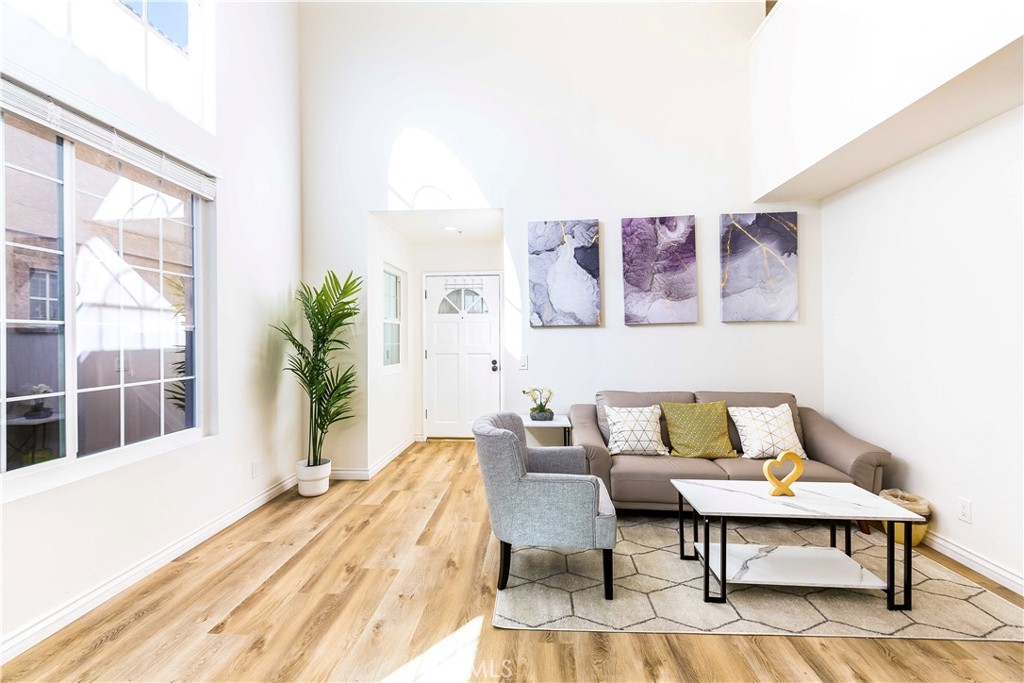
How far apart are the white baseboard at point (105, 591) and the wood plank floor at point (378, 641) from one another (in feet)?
0.13

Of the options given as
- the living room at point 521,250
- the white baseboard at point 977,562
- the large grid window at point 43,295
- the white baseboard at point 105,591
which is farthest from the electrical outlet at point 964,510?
the large grid window at point 43,295

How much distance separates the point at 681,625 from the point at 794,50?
11.9 ft

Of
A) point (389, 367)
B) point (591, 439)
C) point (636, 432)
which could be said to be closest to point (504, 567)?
point (591, 439)

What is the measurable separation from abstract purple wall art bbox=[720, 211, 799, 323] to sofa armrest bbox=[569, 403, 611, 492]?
1364 mm

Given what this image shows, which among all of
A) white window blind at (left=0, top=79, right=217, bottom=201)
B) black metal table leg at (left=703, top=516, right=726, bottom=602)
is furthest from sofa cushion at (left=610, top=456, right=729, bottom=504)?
white window blind at (left=0, top=79, right=217, bottom=201)

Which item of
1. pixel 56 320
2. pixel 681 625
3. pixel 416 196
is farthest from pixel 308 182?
pixel 681 625

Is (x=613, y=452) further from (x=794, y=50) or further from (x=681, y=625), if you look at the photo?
(x=794, y=50)

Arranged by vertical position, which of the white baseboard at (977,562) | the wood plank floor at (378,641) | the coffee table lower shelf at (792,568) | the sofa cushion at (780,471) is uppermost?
the sofa cushion at (780,471)

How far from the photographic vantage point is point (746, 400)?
11.1 ft

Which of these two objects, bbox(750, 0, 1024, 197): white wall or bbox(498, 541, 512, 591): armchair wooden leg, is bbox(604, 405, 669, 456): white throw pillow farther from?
bbox(750, 0, 1024, 197): white wall

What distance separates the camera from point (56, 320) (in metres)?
1.98

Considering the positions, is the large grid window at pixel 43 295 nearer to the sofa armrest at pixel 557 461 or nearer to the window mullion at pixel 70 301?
the window mullion at pixel 70 301

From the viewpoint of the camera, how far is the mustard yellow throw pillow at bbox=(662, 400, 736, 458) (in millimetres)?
3129

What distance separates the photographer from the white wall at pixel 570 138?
3.70 metres
